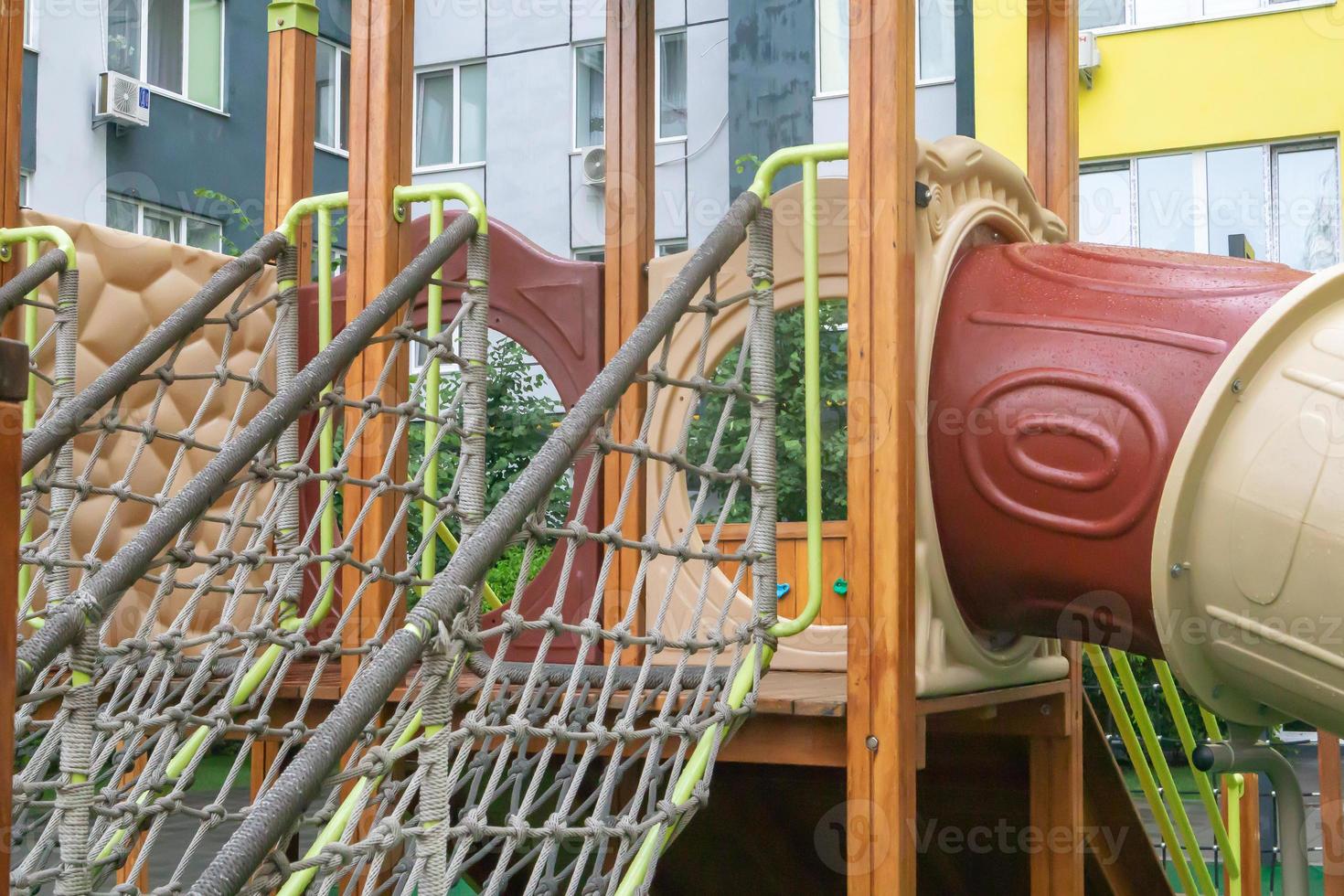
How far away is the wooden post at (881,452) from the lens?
7.79 feet

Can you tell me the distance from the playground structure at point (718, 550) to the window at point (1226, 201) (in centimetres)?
1038

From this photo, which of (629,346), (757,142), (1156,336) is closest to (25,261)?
(629,346)

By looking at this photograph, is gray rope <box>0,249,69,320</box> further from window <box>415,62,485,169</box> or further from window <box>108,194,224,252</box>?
window <box>415,62,485,169</box>

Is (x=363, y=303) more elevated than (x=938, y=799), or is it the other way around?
(x=363, y=303)

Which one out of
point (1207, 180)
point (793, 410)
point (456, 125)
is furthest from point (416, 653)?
point (456, 125)

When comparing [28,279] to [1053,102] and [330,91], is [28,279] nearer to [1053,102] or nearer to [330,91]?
[1053,102]

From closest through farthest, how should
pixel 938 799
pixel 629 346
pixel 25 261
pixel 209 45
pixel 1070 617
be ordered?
pixel 629 346 → pixel 1070 617 → pixel 25 261 → pixel 938 799 → pixel 209 45

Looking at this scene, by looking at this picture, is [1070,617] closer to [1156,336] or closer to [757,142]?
[1156,336]

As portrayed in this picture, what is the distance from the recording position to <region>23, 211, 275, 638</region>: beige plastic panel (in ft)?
13.0

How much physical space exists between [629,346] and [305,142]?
2.45 meters

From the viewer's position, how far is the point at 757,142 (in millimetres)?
14625

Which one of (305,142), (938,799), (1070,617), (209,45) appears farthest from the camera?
(209,45)

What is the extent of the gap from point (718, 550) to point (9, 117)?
6.57ft

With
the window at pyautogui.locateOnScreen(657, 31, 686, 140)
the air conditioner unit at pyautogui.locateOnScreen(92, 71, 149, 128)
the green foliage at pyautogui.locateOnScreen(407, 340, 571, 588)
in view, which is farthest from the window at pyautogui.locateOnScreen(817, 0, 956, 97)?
the air conditioner unit at pyautogui.locateOnScreen(92, 71, 149, 128)
